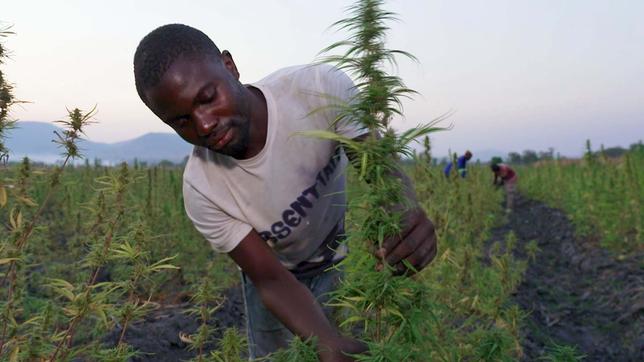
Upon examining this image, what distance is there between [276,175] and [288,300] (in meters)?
0.51

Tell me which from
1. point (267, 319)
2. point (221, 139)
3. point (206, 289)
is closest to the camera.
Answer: point (221, 139)

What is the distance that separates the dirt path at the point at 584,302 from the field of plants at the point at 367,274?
0.02 m

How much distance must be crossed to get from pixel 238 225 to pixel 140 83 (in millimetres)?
670

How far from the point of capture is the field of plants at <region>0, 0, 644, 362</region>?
131cm

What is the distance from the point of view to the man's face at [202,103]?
1847 mm

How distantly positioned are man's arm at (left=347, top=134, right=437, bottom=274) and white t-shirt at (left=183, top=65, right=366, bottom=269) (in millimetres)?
678

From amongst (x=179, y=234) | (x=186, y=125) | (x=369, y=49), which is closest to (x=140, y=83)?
(x=186, y=125)

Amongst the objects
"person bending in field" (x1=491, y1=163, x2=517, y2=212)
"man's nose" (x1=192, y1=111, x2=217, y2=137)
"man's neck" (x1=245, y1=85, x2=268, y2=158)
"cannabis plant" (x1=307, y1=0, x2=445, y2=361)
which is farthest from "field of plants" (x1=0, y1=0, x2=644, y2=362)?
"person bending in field" (x1=491, y1=163, x2=517, y2=212)

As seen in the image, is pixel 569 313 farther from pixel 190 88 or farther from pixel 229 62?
pixel 190 88

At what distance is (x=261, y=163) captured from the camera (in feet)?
7.53

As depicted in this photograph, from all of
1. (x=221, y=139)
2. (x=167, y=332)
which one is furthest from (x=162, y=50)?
(x=167, y=332)

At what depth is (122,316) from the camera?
75.2 inches

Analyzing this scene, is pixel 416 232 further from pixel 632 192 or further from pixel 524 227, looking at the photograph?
pixel 524 227

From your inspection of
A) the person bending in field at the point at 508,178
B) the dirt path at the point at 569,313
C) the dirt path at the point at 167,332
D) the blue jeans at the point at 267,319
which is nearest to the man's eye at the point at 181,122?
the blue jeans at the point at 267,319
